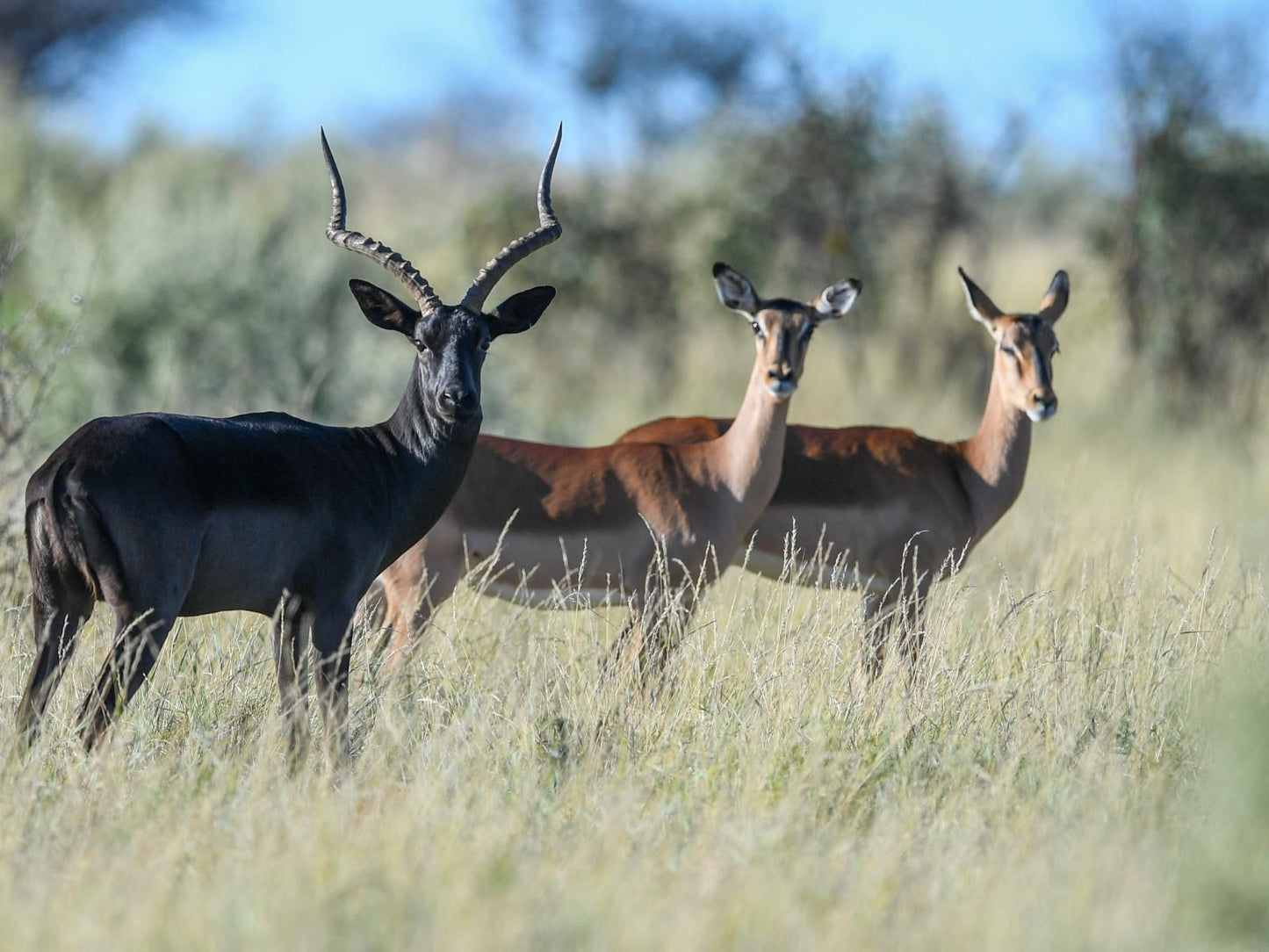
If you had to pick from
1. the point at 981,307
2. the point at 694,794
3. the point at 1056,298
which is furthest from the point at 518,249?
the point at 1056,298

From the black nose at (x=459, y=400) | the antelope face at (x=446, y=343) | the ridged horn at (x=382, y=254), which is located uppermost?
the ridged horn at (x=382, y=254)

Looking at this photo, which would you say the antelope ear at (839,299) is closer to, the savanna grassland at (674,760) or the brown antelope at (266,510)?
the savanna grassland at (674,760)

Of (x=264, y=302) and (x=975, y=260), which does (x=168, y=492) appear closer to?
(x=264, y=302)

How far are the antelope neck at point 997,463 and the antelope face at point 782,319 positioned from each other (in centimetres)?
91

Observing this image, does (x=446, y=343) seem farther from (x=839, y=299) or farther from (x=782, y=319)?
(x=839, y=299)

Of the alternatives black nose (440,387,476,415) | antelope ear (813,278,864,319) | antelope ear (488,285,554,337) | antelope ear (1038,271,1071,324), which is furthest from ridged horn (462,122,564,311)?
antelope ear (1038,271,1071,324)

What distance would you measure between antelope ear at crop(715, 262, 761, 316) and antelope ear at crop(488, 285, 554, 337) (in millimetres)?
1699

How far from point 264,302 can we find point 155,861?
34.1 ft

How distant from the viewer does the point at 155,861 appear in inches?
152

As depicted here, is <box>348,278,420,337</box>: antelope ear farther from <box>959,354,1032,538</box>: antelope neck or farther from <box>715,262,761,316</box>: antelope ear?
<box>959,354,1032,538</box>: antelope neck

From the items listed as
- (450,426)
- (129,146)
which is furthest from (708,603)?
(129,146)

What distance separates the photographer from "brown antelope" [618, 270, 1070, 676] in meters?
7.46

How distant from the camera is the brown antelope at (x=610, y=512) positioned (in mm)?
6926

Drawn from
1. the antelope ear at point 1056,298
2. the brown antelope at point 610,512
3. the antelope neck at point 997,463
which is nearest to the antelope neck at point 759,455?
the brown antelope at point 610,512
